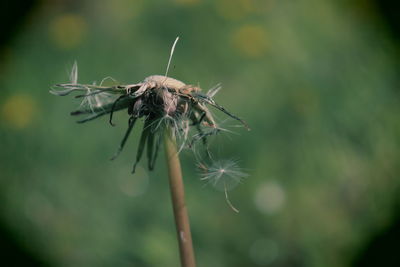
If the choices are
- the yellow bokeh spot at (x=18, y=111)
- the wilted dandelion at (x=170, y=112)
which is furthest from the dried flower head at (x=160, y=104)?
the yellow bokeh spot at (x=18, y=111)

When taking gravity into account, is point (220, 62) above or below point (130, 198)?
above

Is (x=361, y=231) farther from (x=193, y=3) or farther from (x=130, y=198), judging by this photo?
(x=193, y=3)

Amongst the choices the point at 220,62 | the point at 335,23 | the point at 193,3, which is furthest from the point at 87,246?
the point at 335,23

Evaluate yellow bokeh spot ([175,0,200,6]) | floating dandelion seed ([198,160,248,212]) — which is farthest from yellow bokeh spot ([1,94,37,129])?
floating dandelion seed ([198,160,248,212])

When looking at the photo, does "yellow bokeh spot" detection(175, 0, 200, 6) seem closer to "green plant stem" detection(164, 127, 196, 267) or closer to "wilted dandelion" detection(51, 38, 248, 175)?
"wilted dandelion" detection(51, 38, 248, 175)

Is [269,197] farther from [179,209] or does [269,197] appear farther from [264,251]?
[179,209]

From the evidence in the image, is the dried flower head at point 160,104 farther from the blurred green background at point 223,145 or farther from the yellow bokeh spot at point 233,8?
the yellow bokeh spot at point 233,8
